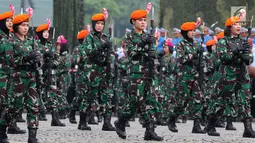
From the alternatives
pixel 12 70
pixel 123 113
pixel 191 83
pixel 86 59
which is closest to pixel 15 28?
pixel 12 70

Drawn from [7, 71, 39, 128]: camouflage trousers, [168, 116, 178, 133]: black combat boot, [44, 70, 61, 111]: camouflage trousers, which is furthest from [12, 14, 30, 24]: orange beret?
[44, 70, 61, 111]: camouflage trousers

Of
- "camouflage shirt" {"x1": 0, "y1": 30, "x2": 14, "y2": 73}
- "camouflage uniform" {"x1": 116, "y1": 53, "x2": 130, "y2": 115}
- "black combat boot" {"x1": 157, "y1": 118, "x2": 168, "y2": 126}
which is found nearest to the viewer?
"camouflage shirt" {"x1": 0, "y1": 30, "x2": 14, "y2": 73}

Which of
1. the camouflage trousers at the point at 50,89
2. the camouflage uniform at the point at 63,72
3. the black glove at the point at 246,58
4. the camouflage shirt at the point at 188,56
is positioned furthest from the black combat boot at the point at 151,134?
the camouflage uniform at the point at 63,72

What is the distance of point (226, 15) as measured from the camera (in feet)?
87.7

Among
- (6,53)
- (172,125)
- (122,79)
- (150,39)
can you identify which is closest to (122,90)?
(122,79)

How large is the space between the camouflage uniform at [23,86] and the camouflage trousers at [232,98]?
3737 millimetres

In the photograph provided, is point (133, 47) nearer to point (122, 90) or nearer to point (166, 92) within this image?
point (122, 90)

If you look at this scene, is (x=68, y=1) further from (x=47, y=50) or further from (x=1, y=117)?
(x=1, y=117)

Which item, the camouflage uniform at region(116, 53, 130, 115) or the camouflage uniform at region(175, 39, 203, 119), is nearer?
the camouflage uniform at region(175, 39, 203, 119)

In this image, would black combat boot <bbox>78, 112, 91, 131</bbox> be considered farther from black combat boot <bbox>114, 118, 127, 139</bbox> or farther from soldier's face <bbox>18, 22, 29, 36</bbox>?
soldier's face <bbox>18, 22, 29, 36</bbox>

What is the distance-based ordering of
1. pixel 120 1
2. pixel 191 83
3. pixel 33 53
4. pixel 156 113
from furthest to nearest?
pixel 120 1 < pixel 191 83 < pixel 156 113 < pixel 33 53

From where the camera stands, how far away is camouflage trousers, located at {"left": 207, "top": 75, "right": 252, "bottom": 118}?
13695 mm

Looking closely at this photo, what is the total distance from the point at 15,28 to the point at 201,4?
53.1 feet

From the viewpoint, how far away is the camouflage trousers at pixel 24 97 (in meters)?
11.6
